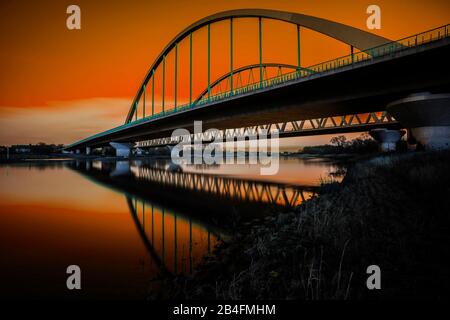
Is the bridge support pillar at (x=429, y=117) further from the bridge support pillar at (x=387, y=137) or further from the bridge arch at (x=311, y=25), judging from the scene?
the bridge support pillar at (x=387, y=137)

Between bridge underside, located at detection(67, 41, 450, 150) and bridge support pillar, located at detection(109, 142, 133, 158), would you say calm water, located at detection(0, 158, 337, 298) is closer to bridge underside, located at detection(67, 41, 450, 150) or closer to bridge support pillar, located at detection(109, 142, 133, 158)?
bridge underside, located at detection(67, 41, 450, 150)

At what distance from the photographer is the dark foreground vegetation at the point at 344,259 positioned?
11.4 ft

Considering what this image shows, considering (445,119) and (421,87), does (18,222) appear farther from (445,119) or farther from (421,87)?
(445,119)

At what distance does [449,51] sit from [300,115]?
1683 centimetres

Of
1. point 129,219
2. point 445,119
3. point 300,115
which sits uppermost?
point 300,115

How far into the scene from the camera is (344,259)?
427cm

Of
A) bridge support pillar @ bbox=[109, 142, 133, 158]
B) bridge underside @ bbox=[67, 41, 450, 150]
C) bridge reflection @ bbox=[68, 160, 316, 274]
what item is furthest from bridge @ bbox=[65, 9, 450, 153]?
bridge support pillar @ bbox=[109, 142, 133, 158]

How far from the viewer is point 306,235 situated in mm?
5566

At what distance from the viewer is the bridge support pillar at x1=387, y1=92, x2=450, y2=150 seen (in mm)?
20750

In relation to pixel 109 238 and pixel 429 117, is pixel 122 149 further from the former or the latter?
pixel 109 238

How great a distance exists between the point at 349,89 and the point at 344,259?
23.7m

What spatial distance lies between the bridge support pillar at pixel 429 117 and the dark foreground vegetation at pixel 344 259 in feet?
60.7
